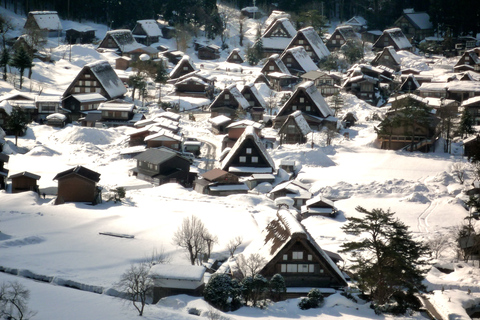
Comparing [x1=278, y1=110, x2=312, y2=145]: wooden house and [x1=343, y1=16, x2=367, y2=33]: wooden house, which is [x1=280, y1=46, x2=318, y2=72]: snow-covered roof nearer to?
[x1=343, y1=16, x2=367, y2=33]: wooden house

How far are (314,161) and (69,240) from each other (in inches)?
695

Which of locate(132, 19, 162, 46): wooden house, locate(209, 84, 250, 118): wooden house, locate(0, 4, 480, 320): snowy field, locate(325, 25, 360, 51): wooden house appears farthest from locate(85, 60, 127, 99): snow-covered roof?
locate(325, 25, 360, 51): wooden house

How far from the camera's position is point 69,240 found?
24562mm

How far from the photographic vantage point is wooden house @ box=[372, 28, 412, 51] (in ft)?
220

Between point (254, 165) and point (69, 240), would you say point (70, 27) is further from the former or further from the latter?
point (69, 240)

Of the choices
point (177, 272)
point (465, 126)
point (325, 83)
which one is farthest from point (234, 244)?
point (325, 83)

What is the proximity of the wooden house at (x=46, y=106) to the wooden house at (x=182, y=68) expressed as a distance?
13.5 metres

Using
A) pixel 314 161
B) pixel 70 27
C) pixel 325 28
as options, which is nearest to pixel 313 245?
pixel 314 161

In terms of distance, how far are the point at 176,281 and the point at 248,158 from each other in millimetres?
17095

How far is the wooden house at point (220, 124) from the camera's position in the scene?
45.5 meters

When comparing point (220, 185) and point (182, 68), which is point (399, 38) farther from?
point (220, 185)

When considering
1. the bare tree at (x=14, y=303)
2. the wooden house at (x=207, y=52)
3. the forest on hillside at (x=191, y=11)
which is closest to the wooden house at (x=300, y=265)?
the bare tree at (x=14, y=303)

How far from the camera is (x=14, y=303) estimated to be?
55.8 feet

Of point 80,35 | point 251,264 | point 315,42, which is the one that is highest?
point 80,35
